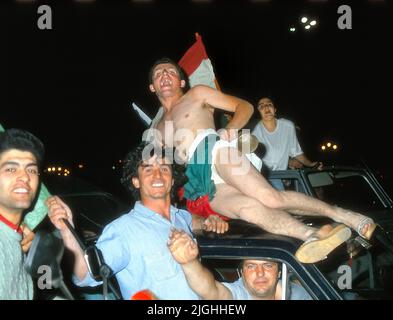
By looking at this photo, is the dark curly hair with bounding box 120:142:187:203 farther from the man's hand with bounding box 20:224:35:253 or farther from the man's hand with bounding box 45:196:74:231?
the man's hand with bounding box 20:224:35:253

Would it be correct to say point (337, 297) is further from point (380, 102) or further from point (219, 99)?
point (380, 102)

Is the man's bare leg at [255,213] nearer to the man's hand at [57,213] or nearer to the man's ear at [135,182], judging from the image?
the man's ear at [135,182]

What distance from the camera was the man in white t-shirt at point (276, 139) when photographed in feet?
16.9

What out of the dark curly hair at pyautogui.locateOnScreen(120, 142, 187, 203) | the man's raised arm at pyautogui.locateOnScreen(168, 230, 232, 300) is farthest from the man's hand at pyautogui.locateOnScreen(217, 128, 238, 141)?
the man's raised arm at pyautogui.locateOnScreen(168, 230, 232, 300)

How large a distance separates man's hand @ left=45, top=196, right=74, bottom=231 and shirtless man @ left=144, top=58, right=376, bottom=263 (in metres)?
1.08

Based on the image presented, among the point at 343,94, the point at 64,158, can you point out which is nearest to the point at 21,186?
the point at 343,94

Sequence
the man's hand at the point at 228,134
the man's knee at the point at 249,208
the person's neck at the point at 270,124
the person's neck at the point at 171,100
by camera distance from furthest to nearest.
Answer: the person's neck at the point at 270,124 → the person's neck at the point at 171,100 → the man's hand at the point at 228,134 → the man's knee at the point at 249,208

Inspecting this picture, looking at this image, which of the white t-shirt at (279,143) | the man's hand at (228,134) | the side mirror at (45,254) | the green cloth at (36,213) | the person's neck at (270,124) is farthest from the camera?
the person's neck at (270,124)

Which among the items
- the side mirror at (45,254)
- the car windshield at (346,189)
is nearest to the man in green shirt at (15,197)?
the side mirror at (45,254)

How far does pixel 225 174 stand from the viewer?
2.99m

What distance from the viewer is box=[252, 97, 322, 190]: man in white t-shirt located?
5.16 m

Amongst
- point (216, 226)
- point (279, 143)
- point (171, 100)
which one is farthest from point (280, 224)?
point (279, 143)

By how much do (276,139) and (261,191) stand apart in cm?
246
